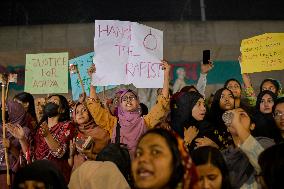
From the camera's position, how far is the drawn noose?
15.4 feet

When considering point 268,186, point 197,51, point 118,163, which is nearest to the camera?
point 268,186

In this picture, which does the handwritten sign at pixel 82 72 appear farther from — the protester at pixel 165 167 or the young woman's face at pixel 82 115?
the protester at pixel 165 167

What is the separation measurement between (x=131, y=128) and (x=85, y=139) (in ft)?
1.50

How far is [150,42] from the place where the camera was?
15.4 feet

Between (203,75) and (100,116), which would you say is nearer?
(100,116)

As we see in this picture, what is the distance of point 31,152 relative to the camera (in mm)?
4125

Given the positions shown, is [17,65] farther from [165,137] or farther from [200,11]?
[165,137]

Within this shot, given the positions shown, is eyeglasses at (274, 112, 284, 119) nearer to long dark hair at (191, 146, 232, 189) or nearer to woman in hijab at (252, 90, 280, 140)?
woman in hijab at (252, 90, 280, 140)

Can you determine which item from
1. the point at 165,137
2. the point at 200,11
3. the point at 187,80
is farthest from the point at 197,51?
the point at 165,137

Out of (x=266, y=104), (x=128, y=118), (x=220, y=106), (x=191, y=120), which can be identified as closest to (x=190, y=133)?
(x=191, y=120)

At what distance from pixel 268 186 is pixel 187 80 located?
23.5 feet

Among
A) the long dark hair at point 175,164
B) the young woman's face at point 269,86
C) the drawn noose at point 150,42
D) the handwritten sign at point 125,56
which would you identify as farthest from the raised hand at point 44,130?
the young woman's face at point 269,86

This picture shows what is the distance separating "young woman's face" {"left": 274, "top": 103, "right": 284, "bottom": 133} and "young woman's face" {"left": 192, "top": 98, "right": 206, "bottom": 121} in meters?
Answer: 0.74

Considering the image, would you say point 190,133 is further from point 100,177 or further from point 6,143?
point 6,143
